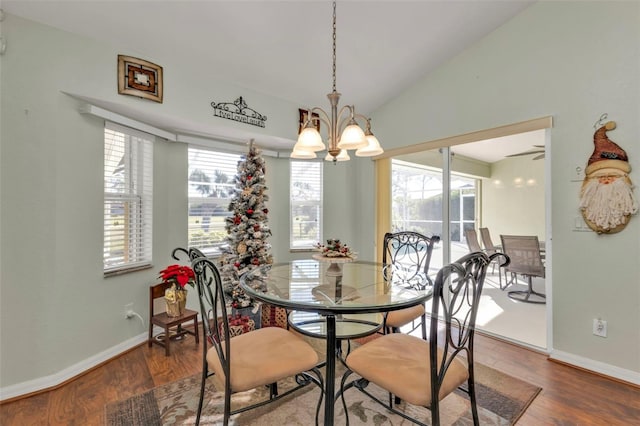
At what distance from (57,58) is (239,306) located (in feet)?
8.37

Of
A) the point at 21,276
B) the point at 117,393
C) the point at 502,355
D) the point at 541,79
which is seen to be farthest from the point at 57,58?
the point at 502,355

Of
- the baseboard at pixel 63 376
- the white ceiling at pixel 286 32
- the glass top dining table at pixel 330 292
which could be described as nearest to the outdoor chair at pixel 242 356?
the glass top dining table at pixel 330 292

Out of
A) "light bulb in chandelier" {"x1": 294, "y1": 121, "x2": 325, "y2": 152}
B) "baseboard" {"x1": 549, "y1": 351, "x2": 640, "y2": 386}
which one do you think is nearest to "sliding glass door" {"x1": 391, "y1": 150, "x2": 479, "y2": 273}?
"baseboard" {"x1": 549, "y1": 351, "x2": 640, "y2": 386}

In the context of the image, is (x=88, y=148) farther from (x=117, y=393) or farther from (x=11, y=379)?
(x=117, y=393)

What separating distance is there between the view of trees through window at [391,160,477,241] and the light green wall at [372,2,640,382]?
745 mm

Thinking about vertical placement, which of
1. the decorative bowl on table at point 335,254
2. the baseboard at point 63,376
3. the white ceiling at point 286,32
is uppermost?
the white ceiling at point 286,32

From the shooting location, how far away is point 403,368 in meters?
1.48

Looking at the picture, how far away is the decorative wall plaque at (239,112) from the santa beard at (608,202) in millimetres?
3246

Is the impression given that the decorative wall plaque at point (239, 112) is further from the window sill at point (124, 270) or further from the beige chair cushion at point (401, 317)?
the beige chair cushion at point (401, 317)

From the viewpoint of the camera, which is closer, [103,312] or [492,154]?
[103,312]

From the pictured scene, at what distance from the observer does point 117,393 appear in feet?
6.86

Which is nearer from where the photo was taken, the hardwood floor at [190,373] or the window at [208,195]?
the hardwood floor at [190,373]

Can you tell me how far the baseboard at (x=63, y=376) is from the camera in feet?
6.63

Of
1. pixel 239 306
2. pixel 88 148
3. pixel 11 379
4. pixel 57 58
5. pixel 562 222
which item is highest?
pixel 57 58
